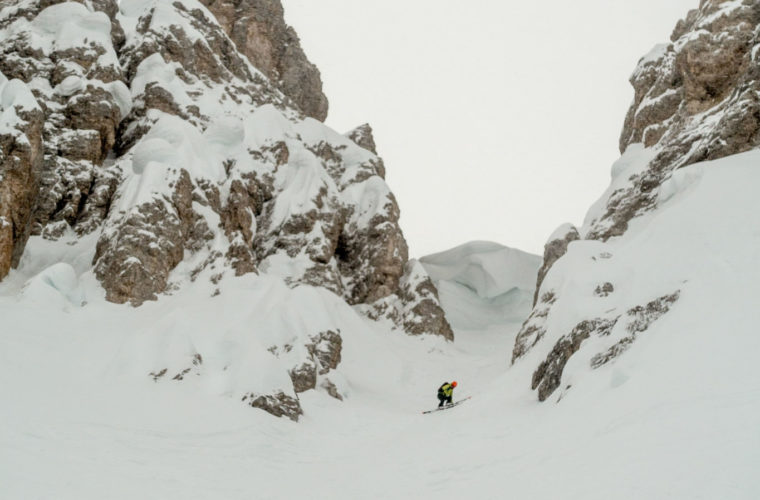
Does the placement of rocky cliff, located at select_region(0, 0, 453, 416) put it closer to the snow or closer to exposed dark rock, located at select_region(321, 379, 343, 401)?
the snow

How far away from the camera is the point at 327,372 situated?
27266mm

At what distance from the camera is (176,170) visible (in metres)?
32.0

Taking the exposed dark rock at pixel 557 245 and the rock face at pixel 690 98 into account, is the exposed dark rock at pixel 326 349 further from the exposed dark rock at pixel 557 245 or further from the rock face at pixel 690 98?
the rock face at pixel 690 98

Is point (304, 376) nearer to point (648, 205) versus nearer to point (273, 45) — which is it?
point (648, 205)

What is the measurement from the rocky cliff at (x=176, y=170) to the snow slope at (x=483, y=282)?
784cm

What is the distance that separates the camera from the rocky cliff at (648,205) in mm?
11859

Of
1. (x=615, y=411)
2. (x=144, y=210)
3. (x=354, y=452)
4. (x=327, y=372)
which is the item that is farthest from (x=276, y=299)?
(x=615, y=411)

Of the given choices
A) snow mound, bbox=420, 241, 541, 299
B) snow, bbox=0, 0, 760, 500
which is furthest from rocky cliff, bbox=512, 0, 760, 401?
snow mound, bbox=420, 241, 541, 299

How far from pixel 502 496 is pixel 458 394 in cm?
2332

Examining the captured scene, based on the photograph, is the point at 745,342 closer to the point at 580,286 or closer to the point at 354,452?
the point at 580,286

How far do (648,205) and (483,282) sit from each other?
30.4m

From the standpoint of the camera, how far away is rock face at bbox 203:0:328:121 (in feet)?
194

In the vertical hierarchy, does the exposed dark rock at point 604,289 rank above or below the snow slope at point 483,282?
above

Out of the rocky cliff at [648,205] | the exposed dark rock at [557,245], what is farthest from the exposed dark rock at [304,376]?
the exposed dark rock at [557,245]
